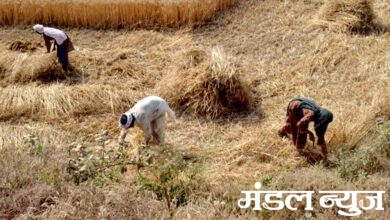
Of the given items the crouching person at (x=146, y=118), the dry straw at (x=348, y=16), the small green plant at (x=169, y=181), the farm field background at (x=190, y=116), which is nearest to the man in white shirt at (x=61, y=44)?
the farm field background at (x=190, y=116)

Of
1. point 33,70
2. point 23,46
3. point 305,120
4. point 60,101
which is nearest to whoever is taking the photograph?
point 305,120

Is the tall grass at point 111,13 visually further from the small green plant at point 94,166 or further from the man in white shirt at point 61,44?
the small green plant at point 94,166

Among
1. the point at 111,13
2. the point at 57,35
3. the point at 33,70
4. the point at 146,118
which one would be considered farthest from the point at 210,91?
the point at 111,13

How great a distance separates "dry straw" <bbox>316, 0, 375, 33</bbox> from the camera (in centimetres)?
867

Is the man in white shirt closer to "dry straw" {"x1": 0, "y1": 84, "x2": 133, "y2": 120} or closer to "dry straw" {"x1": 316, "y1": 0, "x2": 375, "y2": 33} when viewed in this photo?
"dry straw" {"x1": 0, "y1": 84, "x2": 133, "y2": 120}

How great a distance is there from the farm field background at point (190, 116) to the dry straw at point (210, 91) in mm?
46

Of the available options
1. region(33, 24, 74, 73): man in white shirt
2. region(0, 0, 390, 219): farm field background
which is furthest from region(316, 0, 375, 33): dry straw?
region(33, 24, 74, 73): man in white shirt

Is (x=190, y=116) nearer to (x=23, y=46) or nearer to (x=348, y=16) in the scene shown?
(x=348, y=16)

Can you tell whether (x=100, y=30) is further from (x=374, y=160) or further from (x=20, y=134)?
(x=374, y=160)

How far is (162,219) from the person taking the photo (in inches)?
148

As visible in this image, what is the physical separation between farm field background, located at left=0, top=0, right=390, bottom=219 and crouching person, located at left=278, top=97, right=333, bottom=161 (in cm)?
19

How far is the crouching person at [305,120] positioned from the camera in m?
5.38

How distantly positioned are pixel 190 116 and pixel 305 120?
1979mm

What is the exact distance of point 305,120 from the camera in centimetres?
541
